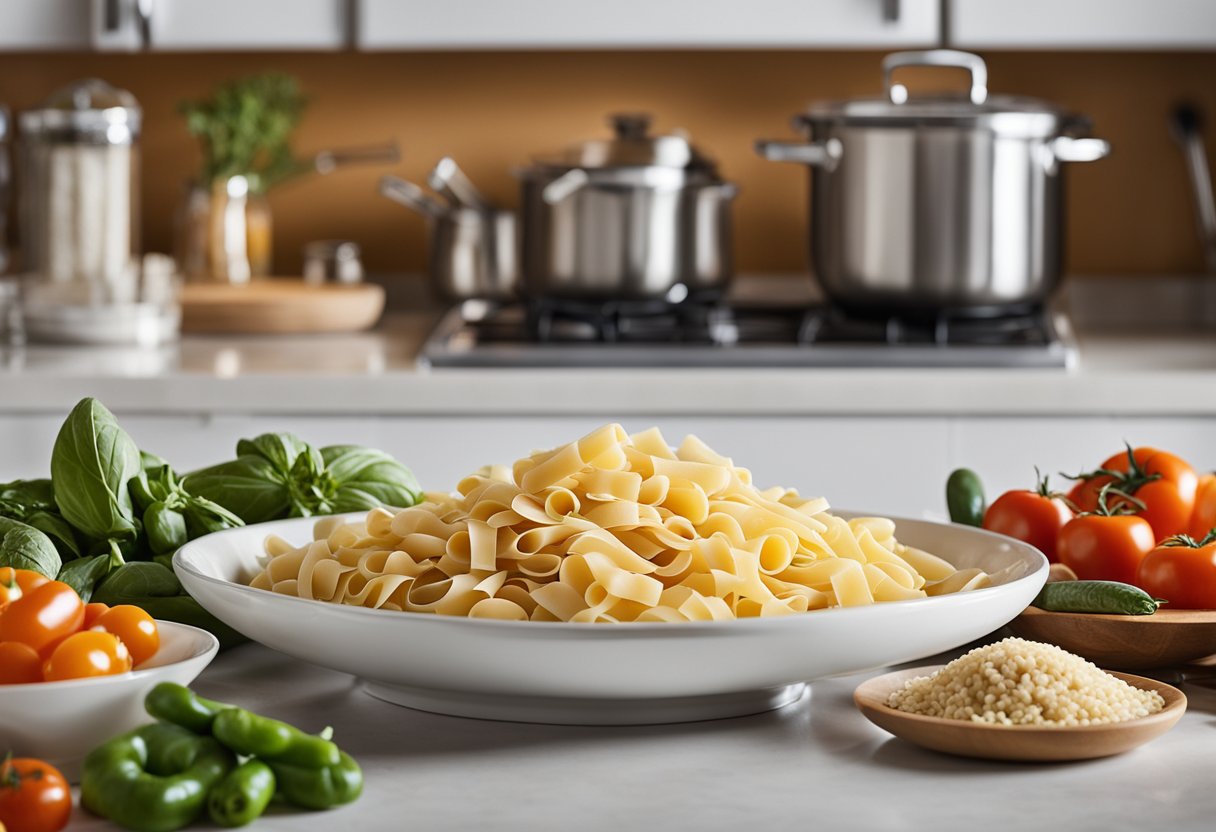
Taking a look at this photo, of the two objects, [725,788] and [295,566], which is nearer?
[725,788]

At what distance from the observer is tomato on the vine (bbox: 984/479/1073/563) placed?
3.73 feet

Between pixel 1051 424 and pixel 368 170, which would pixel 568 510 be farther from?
pixel 368 170

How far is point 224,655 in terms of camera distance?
104 cm

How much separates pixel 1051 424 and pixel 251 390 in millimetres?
1098

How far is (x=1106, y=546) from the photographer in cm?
107

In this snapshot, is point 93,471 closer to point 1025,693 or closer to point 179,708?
point 179,708

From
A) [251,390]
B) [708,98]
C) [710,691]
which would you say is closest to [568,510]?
[710,691]

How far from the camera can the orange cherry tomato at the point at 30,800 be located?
69 cm

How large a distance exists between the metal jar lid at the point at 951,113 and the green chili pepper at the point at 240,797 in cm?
185

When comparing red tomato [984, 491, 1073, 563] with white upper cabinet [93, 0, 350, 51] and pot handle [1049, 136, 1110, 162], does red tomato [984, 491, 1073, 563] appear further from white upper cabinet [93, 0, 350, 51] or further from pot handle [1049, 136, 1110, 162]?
white upper cabinet [93, 0, 350, 51]

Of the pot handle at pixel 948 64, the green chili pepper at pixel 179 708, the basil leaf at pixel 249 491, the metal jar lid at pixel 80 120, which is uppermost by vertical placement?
the pot handle at pixel 948 64

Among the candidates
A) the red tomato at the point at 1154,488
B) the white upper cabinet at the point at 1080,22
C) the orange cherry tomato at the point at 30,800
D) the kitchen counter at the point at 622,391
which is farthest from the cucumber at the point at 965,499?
the white upper cabinet at the point at 1080,22

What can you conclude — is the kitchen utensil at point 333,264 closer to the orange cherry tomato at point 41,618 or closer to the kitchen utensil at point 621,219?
the kitchen utensil at point 621,219

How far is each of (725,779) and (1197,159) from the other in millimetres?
2497
